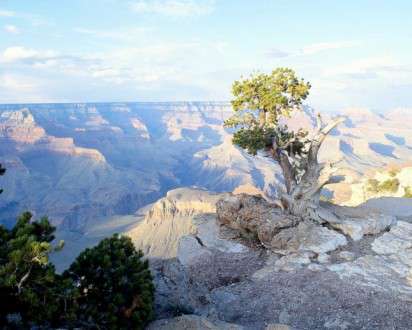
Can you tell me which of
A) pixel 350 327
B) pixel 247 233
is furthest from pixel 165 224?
pixel 350 327

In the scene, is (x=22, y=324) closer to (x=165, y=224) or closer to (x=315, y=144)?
(x=315, y=144)

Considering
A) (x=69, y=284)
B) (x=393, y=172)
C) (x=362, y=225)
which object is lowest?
(x=393, y=172)

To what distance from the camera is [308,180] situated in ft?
85.3

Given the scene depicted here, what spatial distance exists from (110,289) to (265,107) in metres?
16.1

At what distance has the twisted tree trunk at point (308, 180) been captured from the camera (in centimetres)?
2544

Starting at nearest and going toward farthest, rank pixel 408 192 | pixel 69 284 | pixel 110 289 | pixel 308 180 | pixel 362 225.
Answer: pixel 69 284
pixel 110 289
pixel 362 225
pixel 308 180
pixel 408 192

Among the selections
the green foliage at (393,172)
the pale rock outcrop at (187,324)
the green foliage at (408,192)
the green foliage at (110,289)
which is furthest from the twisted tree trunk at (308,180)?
the green foliage at (393,172)

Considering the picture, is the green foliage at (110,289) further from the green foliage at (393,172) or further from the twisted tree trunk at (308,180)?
the green foliage at (393,172)

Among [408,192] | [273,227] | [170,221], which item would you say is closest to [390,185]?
[408,192]

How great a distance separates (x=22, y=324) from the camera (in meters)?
12.1

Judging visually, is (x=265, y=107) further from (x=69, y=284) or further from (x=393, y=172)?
(x=393, y=172)

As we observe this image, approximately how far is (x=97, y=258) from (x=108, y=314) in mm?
1730

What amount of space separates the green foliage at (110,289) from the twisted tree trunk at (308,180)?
13.7 metres

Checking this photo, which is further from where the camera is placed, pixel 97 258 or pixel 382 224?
pixel 382 224
